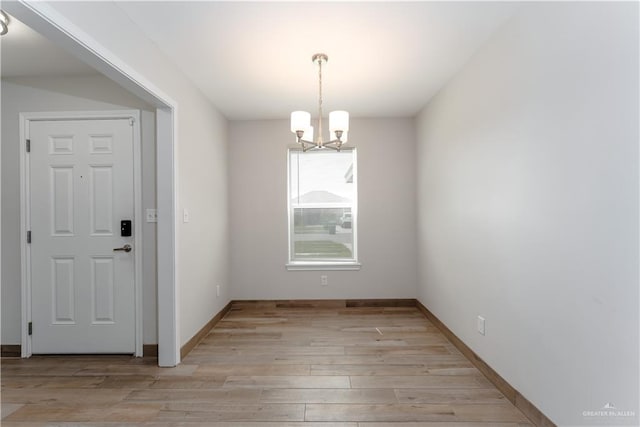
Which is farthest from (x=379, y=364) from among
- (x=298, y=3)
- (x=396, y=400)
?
(x=298, y=3)

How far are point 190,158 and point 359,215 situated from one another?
2.18m

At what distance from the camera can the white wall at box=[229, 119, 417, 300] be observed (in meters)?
4.21

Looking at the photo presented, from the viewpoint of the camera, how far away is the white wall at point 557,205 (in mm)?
1320

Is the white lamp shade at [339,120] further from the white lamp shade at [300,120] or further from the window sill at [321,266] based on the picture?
the window sill at [321,266]

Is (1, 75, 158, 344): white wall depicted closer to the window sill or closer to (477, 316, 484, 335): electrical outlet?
the window sill

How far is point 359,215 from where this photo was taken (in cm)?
421

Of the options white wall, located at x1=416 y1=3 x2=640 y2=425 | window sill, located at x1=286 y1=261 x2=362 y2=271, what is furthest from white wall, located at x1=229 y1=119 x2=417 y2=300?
white wall, located at x1=416 y1=3 x2=640 y2=425

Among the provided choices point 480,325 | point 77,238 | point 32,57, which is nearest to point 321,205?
point 480,325

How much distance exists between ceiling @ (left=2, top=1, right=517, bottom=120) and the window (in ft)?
3.38

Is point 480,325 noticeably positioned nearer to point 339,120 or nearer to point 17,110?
point 339,120

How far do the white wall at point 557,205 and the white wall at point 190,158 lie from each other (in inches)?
96.0

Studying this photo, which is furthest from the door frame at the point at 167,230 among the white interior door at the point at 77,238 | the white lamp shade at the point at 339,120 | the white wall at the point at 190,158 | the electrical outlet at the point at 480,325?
the electrical outlet at the point at 480,325

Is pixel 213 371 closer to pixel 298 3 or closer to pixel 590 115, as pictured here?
pixel 298 3

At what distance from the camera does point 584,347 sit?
150cm
